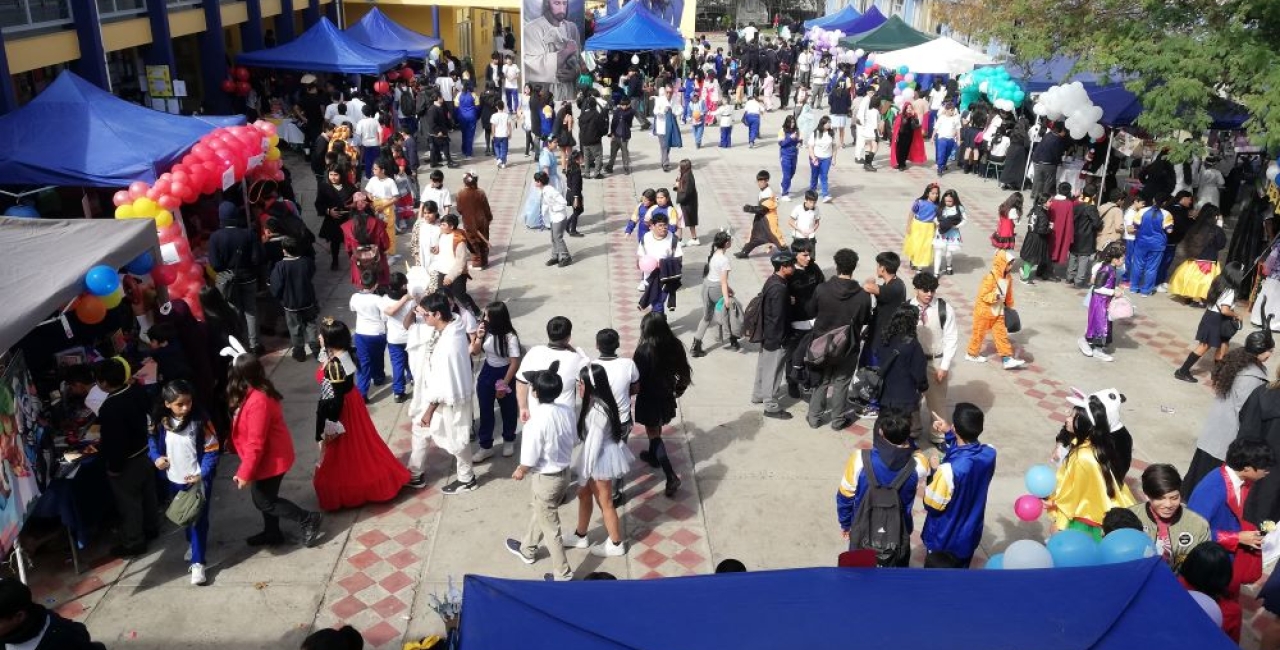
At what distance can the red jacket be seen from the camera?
6020mm

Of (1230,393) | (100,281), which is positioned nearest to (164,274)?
(100,281)

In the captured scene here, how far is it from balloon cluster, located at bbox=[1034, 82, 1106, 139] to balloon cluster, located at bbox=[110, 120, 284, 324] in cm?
1204

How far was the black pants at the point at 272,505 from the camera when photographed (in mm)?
6273

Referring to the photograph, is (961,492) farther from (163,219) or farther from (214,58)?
(214,58)

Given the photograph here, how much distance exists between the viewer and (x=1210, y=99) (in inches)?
504

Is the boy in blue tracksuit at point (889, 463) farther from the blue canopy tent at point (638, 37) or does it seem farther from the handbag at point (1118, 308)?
the blue canopy tent at point (638, 37)

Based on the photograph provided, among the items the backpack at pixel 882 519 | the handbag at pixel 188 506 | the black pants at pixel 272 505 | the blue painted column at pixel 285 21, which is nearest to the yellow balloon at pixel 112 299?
the handbag at pixel 188 506

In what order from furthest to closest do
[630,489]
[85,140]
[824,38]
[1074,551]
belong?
[824,38] < [85,140] < [630,489] < [1074,551]

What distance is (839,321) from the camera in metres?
8.05

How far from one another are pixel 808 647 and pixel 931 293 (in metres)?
5.32

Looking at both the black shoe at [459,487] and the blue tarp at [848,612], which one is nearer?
the blue tarp at [848,612]

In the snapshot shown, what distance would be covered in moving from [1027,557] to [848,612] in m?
1.69

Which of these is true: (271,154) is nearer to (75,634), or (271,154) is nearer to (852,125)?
(75,634)

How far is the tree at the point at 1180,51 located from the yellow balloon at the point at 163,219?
11805 mm
